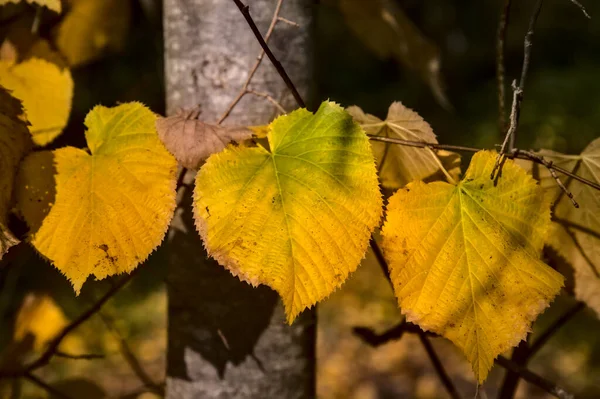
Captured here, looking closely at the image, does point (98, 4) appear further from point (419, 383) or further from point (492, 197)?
point (419, 383)

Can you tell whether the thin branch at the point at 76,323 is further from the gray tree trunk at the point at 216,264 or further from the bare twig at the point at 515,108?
the bare twig at the point at 515,108

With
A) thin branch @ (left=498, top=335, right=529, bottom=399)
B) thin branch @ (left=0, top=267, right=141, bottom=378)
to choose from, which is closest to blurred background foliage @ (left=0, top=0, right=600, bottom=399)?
thin branch @ (left=0, top=267, right=141, bottom=378)

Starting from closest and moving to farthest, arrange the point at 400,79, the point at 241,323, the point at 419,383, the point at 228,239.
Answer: the point at 228,239 < the point at 241,323 < the point at 419,383 < the point at 400,79

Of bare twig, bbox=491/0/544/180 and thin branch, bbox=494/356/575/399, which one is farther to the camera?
thin branch, bbox=494/356/575/399

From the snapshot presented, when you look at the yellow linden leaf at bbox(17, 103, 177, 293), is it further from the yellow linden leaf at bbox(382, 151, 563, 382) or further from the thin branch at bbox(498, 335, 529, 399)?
the thin branch at bbox(498, 335, 529, 399)

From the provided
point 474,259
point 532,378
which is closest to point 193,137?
point 474,259

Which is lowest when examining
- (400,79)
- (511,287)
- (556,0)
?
(400,79)

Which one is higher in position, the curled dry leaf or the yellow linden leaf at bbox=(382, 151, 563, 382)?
the curled dry leaf

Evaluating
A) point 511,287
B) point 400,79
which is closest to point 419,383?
point 511,287
